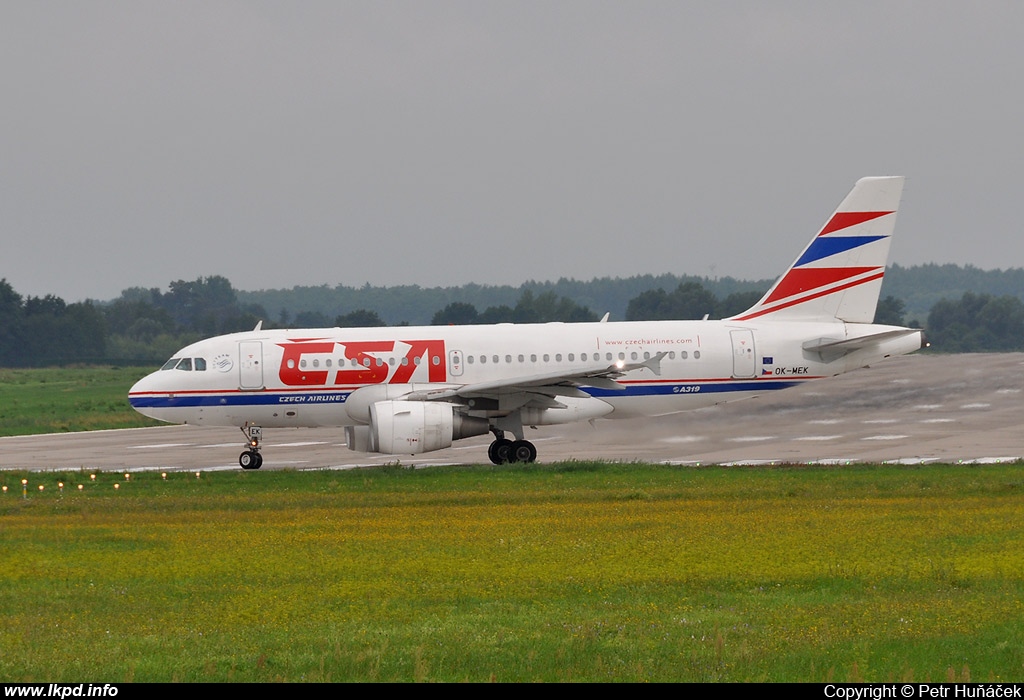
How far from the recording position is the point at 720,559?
56.3 ft

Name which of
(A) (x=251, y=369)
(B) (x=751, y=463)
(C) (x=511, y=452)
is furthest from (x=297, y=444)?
(B) (x=751, y=463)

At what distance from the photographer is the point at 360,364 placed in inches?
1321

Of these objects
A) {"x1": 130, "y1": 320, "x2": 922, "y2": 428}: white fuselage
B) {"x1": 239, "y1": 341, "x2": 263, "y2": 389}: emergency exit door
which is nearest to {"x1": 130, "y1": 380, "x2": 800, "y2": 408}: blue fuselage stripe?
{"x1": 130, "y1": 320, "x2": 922, "y2": 428}: white fuselage

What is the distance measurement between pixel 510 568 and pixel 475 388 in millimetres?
15092

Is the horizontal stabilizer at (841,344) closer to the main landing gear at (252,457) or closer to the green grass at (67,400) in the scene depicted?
the main landing gear at (252,457)

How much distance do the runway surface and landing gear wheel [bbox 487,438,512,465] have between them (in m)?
1.38

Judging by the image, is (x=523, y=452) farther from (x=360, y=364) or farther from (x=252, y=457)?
(x=252, y=457)

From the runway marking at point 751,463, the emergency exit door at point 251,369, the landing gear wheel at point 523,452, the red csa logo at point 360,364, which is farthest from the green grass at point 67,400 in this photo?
the runway marking at point 751,463

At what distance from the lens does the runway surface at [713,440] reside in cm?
3531

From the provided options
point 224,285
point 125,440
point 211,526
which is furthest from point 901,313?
point 211,526

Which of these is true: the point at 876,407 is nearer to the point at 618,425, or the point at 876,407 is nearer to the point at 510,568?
the point at 618,425

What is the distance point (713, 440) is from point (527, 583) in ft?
75.3

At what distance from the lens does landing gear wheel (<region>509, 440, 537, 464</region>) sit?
109 feet

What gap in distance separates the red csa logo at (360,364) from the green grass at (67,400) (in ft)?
70.3
